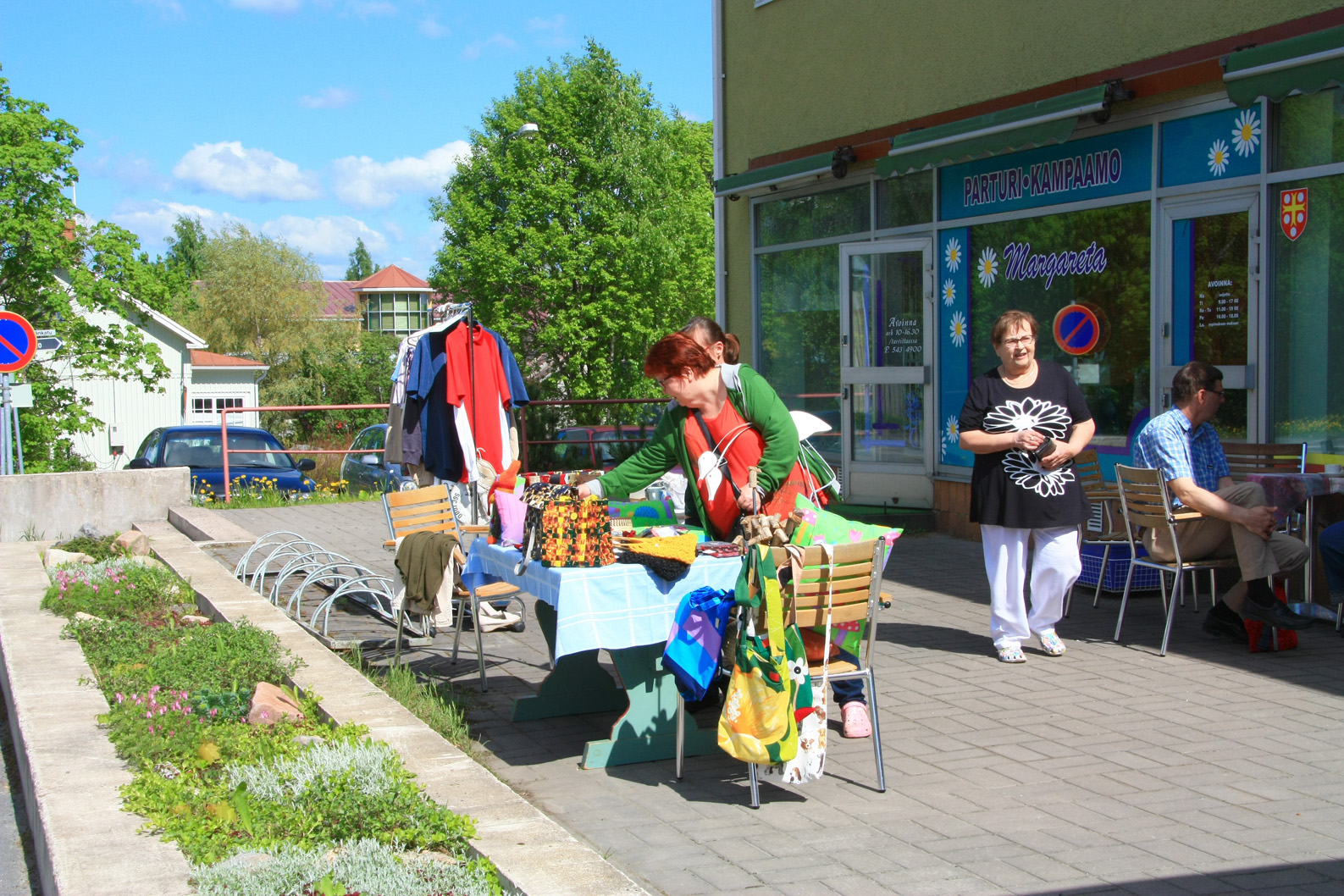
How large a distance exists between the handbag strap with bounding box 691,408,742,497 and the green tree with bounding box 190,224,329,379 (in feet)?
172

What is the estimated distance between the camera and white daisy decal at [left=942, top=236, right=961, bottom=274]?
11055 mm

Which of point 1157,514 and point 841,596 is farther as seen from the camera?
point 1157,514

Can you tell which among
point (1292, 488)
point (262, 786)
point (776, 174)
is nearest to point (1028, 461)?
point (1292, 488)

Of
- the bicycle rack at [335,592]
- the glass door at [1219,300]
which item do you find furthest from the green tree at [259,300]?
the glass door at [1219,300]

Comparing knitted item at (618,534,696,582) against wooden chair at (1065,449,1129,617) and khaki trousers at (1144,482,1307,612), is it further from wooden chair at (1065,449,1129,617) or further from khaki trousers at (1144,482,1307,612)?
wooden chair at (1065,449,1129,617)

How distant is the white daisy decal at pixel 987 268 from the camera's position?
10695 mm

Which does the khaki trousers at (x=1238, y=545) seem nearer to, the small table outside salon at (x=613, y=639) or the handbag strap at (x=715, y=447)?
the handbag strap at (x=715, y=447)

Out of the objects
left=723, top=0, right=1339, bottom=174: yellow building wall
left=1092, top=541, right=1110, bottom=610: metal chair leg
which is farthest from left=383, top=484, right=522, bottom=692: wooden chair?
left=723, top=0, right=1339, bottom=174: yellow building wall

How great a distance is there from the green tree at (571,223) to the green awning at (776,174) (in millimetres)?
26949

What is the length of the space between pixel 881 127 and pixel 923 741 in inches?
310

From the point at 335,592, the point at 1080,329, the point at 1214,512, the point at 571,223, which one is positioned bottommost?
the point at 335,592

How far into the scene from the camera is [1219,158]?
28.0 ft

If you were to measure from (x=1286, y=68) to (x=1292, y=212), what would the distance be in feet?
3.28

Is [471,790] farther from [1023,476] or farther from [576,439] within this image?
[576,439]
